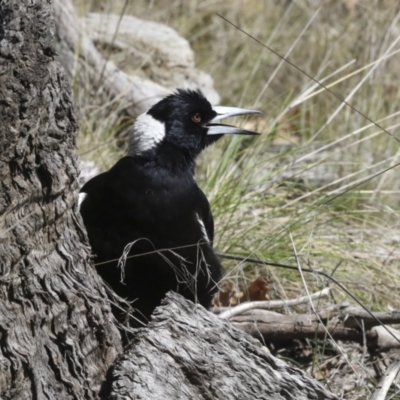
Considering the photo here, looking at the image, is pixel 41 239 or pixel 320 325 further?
pixel 320 325

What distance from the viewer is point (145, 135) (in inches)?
138

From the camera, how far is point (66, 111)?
2.26 metres

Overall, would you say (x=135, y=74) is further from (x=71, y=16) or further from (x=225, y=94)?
(x=225, y=94)

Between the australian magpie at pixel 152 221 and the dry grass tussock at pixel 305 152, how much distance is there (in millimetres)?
204

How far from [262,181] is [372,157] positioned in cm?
131

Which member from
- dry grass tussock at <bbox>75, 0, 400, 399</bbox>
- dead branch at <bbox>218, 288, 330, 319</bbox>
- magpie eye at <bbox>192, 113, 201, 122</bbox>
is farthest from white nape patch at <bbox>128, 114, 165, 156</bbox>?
dead branch at <bbox>218, 288, 330, 319</bbox>

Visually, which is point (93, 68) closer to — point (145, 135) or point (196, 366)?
point (145, 135)

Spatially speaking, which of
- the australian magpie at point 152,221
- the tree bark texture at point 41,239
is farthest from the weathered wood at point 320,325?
the tree bark texture at point 41,239

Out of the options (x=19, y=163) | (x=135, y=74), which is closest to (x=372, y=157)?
(x=135, y=74)

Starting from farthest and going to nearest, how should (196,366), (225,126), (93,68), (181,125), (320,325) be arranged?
1. (93,68)
2. (225,126)
3. (181,125)
4. (320,325)
5. (196,366)

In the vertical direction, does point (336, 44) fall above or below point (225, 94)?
above

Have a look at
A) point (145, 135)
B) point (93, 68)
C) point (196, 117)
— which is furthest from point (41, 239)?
point (93, 68)

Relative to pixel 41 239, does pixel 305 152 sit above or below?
below

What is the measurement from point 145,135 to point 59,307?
4.45 feet
